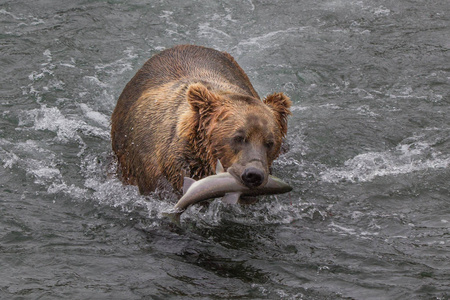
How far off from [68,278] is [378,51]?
6.74 m

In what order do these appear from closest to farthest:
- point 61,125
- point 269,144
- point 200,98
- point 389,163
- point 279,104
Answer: point 269,144, point 200,98, point 279,104, point 389,163, point 61,125

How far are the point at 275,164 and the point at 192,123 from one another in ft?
6.48

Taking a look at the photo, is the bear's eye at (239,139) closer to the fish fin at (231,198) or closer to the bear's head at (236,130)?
the bear's head at (236,130)

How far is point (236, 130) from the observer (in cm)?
539

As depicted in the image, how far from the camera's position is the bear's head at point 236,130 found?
5213mm

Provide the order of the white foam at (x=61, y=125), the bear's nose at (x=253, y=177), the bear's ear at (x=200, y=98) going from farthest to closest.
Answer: the white foam at (x=61, y=125) → the bear's ear at (x=200, y=98) → the bear's nose at (x=253, y=177)

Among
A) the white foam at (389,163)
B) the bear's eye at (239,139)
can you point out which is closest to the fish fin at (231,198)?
the bear's eye at (239,139)

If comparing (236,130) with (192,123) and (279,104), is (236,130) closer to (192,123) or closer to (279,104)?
(192,123)

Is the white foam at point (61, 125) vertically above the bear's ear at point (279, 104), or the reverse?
the bear's ear at point (279, 104)

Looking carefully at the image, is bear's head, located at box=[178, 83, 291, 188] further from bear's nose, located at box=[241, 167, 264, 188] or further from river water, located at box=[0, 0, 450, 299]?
river water, located at box=[0, 0, 450, 299]

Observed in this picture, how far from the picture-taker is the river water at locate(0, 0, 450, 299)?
17.4 feet

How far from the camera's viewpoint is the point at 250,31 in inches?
432

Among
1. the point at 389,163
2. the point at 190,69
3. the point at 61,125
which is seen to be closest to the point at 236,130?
the point at 190,69

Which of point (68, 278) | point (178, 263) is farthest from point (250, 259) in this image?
point (68, 278)
